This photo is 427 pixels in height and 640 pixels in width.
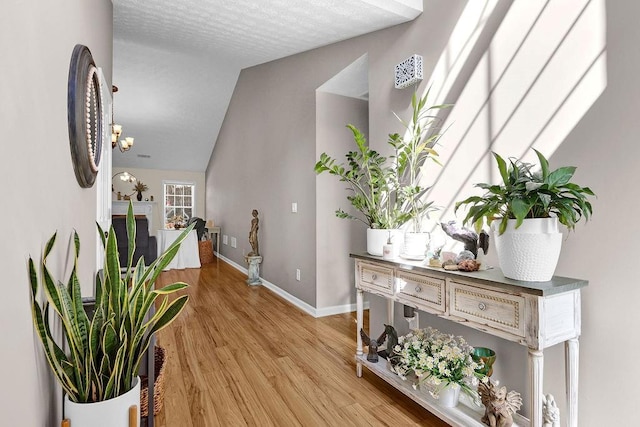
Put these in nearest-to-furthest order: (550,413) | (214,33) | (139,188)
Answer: (550,413) < (214,33) < (139,188)

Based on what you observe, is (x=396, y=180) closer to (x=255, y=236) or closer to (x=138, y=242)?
(x=255, y=236)

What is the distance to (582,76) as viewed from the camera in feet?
4.60

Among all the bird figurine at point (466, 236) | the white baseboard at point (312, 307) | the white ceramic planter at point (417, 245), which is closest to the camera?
the bird figurine at point (466, 236)

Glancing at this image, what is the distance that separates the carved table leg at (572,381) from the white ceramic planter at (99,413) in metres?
1.68

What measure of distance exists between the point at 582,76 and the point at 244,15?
84.9 inches

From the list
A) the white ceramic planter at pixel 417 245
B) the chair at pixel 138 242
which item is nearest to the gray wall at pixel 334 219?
the white ceramic planter at pixel 417 245

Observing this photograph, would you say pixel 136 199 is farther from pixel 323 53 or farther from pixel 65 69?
pixel 65 69

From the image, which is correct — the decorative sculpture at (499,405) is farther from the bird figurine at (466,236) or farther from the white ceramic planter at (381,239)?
the white ceramic planter at (381,239)

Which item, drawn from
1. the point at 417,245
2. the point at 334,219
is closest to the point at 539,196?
the point at 417,245

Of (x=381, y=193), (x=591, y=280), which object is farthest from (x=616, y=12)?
(x=381, y=193)

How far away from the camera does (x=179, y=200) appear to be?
9.03 meters

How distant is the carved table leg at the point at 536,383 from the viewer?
1.23 m

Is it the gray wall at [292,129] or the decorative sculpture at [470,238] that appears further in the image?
the gray wall at [292,129]

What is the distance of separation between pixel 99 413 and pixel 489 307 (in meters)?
1.49
